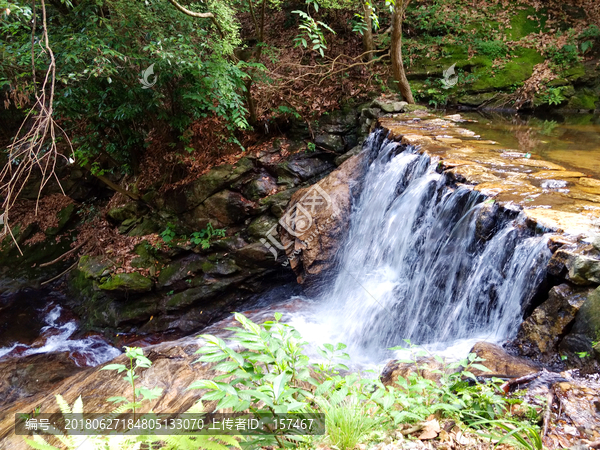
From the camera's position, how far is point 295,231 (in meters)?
7.11

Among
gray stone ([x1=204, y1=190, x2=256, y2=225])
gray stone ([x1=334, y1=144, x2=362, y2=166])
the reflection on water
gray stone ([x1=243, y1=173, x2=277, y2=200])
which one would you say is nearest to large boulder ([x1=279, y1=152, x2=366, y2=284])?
gray stone ([x1=334, y1=144, x2=362, y2=166])

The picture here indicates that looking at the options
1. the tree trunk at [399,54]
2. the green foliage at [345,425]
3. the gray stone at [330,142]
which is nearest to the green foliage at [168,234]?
the gray stone at [330,142]

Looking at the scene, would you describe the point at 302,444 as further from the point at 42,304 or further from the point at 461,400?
the point at 42,304

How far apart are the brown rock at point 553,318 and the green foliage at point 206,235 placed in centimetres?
613

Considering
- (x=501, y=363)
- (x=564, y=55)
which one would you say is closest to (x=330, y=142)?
(x=501, y=363)

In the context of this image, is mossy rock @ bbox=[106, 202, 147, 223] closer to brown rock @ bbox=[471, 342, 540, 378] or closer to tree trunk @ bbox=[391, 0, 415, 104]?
tree trunk @ bbox=[391, 0, 415, 104]

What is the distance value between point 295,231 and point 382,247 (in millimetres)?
1914

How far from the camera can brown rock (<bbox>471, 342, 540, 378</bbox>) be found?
8.85ft

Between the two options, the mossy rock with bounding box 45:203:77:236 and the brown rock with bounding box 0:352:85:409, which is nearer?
the brown rock with bounding box 0:352:85:409

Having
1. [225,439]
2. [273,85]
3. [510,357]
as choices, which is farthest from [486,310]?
[273,85]

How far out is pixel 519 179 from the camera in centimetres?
445

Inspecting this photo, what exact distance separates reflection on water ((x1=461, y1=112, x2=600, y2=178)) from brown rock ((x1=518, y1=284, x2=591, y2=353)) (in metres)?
2.75

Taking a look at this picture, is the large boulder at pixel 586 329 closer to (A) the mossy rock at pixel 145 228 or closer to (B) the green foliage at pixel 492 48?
(A) the mossy rock at pixel 145 228

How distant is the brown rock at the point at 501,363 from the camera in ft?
8.85
